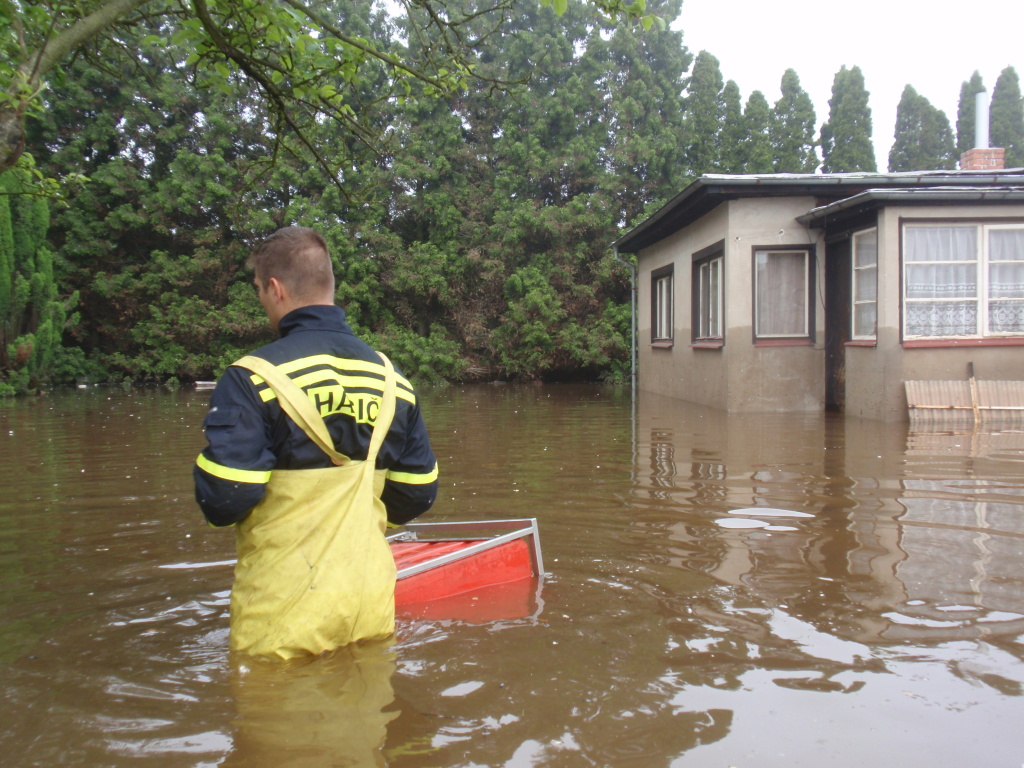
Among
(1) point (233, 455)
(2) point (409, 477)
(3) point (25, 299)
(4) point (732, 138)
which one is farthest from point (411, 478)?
(4) point (732, 138)

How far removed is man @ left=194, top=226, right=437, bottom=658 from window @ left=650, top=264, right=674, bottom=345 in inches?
647

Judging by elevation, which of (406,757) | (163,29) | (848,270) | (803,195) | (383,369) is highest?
(163,29)

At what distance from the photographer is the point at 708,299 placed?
54.2 ft

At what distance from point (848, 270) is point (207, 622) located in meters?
12.3

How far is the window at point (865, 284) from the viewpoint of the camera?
13.0 m

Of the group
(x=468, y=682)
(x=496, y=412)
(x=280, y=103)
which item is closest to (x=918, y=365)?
(x=496, y=412)

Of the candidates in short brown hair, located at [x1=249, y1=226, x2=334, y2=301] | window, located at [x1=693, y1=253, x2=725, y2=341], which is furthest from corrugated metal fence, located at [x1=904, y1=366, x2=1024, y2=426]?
short brown hair, located at [x1=249, y1=226, x2=334, y2=301]

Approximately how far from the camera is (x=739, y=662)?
12.0ft

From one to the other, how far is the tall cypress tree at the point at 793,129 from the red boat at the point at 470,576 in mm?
28165

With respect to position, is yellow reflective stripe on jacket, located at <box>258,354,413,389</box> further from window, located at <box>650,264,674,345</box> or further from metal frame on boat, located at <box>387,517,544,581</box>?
window, located at <box>650,264,674,345</box>

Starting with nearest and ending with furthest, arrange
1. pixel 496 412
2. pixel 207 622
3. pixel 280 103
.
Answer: pixel 207 622 < pixel 280 103 < pixel 496 412

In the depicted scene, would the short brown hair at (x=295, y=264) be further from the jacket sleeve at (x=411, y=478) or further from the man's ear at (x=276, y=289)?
the jacket sleeve at (x=411, y=478)

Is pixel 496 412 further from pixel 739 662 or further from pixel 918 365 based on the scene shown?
pixel 739 662

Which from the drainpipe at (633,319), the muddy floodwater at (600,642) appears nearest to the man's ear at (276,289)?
the muddy floodwater at (600,642)
